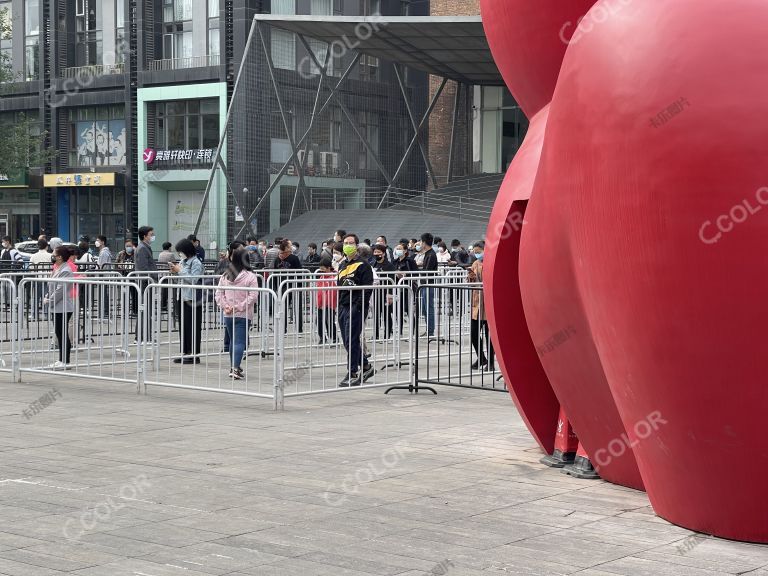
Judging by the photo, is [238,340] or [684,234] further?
[238,340]

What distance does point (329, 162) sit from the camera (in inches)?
1657

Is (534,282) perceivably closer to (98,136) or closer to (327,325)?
(327,325)

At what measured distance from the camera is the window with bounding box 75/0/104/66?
51.5 metres

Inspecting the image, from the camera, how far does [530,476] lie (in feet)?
28.5

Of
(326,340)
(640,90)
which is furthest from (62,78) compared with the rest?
(640,90)

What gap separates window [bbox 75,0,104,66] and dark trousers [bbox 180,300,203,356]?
128 ft

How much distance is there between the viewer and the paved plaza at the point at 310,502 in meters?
6.24

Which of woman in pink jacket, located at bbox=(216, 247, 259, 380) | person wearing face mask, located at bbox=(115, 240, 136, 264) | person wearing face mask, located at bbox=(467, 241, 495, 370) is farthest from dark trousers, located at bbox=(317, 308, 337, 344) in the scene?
person wearing face mask, located at bbox=(115, 240, 136, 264)

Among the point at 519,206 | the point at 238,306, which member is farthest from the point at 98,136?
the point at 519,206

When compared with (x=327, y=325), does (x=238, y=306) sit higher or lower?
higher

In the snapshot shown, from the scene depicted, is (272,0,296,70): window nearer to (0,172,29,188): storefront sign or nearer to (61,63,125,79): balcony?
(61,63,125,79): balcony

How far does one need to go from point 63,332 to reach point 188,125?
34.8 metres

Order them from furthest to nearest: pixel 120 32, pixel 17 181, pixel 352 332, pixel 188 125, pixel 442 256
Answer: pixel 17 181
pixel 120 32
pixel 188 125
pixel 442 256
pixel 352 332

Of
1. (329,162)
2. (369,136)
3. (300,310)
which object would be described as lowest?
(300,310)
